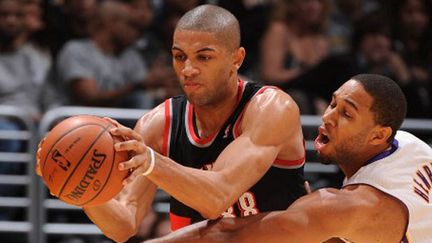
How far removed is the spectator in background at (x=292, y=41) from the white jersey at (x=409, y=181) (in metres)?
3.25

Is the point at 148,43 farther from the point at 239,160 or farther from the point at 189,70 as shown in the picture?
the point at 239,160

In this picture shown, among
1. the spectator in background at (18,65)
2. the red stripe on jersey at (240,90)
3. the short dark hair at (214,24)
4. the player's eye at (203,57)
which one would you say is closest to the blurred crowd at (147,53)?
the spectator in background at (18,65)

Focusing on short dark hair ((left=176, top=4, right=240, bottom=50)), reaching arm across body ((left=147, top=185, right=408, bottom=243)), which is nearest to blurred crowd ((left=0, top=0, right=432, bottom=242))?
short dark hair ((left=176, top=4, right=240, bottom=50))

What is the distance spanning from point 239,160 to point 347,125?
20.0 inches

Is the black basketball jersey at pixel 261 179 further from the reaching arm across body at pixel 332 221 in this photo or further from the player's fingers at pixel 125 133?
the player's fingers at pixel 125 133

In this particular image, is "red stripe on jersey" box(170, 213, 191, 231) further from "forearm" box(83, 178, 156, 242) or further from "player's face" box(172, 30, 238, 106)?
"player's face" box(172, 30, 238, 106)

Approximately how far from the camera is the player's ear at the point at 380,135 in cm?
394

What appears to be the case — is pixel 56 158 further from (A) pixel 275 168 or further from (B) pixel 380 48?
(B) pixel 380 48

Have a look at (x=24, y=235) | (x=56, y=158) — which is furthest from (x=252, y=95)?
(x=24, y=235)

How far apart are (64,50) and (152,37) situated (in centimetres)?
81

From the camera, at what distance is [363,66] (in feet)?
25.0

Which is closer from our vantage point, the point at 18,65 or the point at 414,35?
the point at 18,65

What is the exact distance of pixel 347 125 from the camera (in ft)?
13.1

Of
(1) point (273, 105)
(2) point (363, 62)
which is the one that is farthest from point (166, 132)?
(2) point (363, 62)
